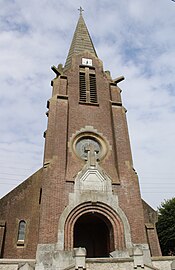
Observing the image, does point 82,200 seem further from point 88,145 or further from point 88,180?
point 88,145

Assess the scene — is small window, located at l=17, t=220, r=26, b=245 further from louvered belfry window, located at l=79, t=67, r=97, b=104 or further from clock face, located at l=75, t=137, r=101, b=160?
louvered belfry window, located at l=79, t=67, r=97, b=104

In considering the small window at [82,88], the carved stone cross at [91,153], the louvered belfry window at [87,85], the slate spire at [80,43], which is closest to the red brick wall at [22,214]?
the carved stone cross at [91,153]

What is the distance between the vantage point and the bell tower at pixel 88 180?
42.1ft

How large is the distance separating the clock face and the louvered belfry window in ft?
10.8

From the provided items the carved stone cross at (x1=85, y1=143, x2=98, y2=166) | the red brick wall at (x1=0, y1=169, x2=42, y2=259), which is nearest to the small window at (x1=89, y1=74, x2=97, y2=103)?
the carved stone cross at (x1=85, y1=143, x2=98, y2=166)

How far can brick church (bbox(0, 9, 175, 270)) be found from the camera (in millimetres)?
12258

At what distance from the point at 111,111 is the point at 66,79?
13.7 ft

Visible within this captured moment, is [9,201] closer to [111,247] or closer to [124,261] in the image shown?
[111,247]

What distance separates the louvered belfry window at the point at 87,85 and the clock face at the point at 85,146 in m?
3.30

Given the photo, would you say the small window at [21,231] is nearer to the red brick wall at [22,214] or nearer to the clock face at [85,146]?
the red brick wall at [22,214]

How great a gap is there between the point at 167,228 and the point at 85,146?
16551mm

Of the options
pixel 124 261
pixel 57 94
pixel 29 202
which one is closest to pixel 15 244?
pixel 29 202

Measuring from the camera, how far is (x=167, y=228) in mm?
27656

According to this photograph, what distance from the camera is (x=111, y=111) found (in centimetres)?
1870
